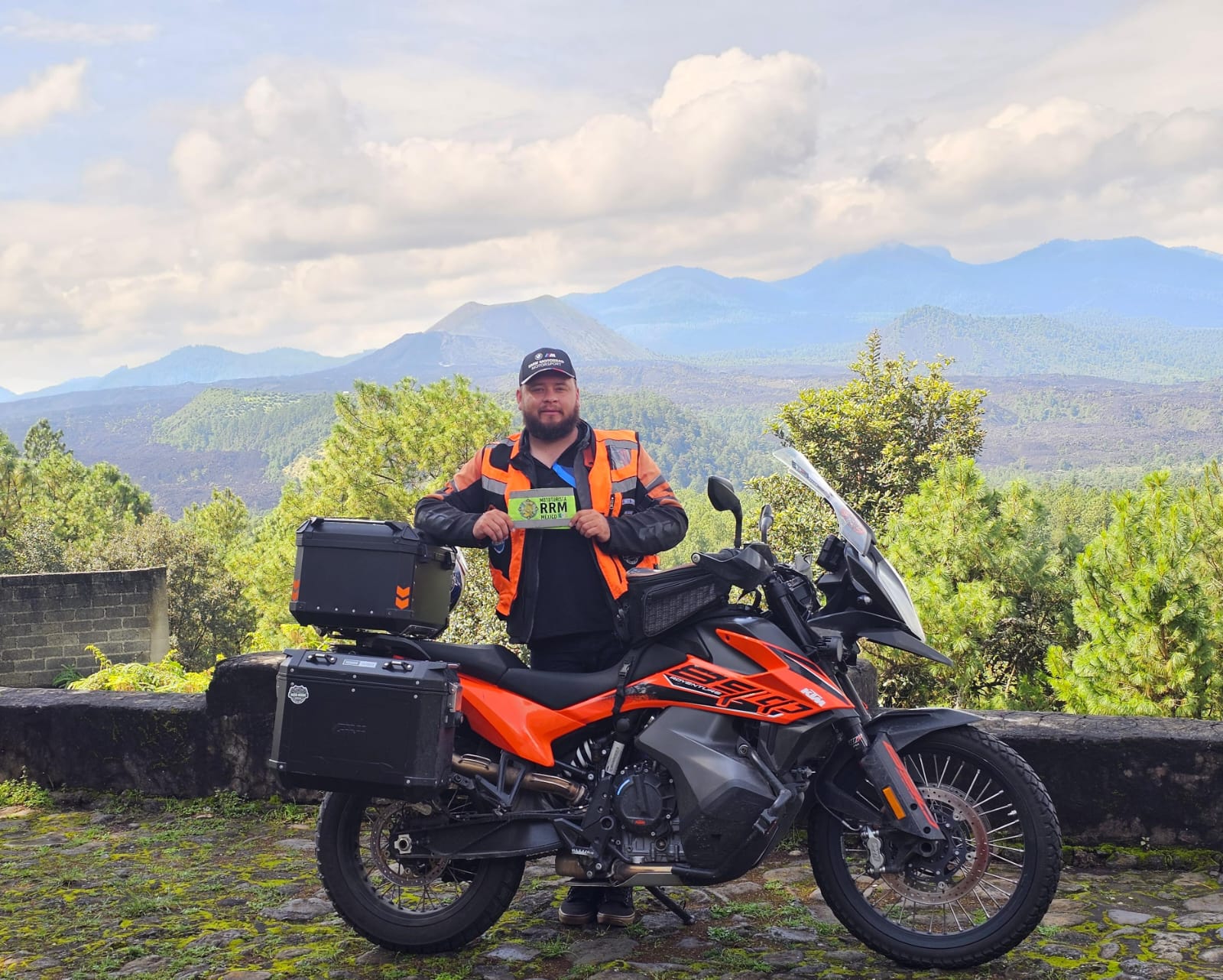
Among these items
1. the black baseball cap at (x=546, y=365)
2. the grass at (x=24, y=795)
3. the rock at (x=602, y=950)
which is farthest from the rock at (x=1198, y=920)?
the grass at (x=24, y=795)

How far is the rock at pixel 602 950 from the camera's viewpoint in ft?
11.7

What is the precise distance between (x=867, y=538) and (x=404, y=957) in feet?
6.18

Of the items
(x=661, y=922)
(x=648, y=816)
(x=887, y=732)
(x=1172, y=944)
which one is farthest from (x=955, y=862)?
(x=661, y=922)

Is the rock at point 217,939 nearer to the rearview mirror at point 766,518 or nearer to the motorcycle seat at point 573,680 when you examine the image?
the motorcycle seat at point 573,680

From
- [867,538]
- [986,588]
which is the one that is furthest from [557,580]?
[986,588]

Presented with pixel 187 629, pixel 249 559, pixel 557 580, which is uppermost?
pixel 557 580

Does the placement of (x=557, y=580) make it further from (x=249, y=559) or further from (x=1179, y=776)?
(x=249, y=559)

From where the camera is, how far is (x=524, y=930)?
3.87 m

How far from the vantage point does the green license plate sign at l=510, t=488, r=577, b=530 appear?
3.79m

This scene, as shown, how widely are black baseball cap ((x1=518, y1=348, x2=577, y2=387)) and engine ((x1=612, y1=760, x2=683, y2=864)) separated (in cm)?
131

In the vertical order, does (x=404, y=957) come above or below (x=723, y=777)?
below

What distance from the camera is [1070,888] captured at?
13.4ft

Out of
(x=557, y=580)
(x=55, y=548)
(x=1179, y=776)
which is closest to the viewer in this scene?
(x=557, y=580)

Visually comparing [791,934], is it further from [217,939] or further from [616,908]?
[217,939]
